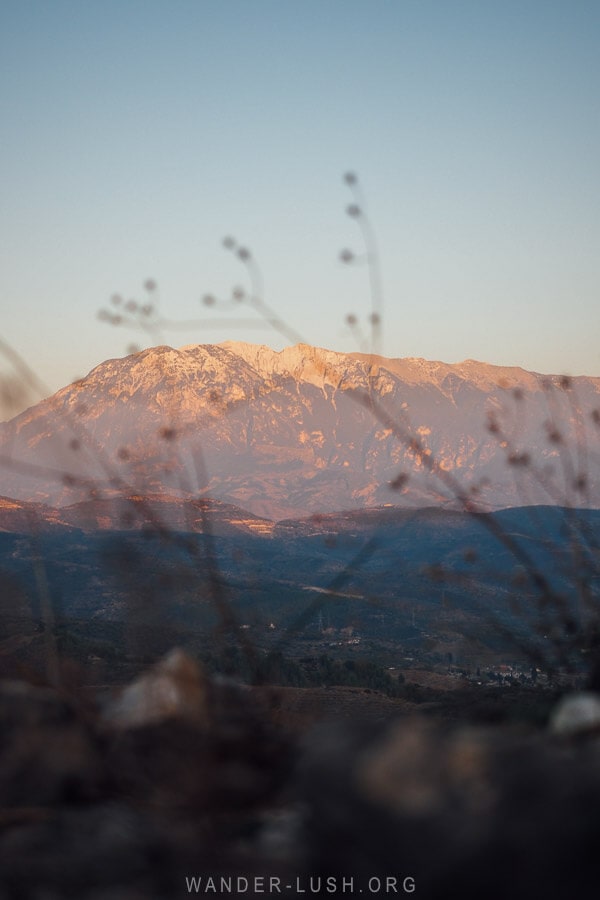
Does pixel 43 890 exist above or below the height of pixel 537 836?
below

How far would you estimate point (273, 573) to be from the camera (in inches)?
4535

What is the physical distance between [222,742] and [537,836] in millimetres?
2154

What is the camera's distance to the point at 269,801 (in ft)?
16.1

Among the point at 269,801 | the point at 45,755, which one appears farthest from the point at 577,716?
the point at 45,755

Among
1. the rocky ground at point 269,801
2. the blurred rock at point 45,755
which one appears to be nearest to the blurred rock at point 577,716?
the rocky ground at point 269,801

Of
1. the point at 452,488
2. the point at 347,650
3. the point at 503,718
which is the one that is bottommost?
the point at 347,650

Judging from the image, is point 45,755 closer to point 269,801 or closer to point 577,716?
point 269,801

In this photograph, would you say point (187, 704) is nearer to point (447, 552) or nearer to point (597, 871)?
point (597, 871)

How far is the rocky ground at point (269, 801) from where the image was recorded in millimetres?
3387

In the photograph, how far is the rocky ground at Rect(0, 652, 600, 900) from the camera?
3.39 metres

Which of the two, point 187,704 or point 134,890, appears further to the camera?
point 187,704

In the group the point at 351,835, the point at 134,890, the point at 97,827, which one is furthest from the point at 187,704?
the point at 351,835

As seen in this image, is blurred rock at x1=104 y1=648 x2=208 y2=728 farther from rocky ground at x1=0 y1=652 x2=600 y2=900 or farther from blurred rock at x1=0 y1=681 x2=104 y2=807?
blurred rock at x1=0 y1=681 x2=104 y2=807

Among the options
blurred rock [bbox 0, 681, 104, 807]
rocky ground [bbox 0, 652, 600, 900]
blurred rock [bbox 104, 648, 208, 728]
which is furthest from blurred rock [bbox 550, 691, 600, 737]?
blurred rock [bbox 0, 681, 104, 807]
